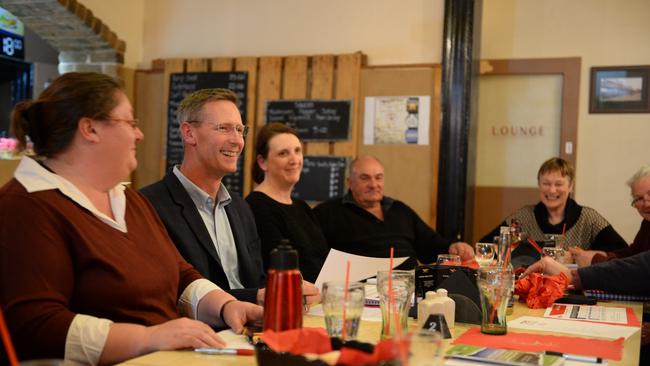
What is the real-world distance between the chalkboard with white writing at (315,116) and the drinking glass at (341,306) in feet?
13.8

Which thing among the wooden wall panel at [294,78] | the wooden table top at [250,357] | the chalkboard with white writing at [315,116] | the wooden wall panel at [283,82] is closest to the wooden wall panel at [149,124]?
the wooden wall panel at [283,82]

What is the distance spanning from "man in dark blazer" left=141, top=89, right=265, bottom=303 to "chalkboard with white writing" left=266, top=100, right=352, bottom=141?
2955mm

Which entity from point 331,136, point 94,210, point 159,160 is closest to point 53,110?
point 94,210

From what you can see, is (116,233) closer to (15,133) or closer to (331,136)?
(15,133)

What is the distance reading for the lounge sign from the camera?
681cm

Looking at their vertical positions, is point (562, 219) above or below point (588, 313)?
above

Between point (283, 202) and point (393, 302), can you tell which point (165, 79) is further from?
point (393, 302)

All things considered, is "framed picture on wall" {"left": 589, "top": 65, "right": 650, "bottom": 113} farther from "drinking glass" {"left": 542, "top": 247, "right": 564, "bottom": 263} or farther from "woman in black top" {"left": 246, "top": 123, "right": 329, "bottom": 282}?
"woman in black top" {"left": 246, "top": 123, "right": 329, "bottom": 282}

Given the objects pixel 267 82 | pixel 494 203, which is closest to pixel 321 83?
pixel 267 82

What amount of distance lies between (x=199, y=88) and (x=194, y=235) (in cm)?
392

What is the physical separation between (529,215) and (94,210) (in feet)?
10.5

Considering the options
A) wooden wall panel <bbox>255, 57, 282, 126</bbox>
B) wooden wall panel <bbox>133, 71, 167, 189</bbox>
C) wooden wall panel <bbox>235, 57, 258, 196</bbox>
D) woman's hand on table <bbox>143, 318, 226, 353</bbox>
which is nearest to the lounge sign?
wooden wall panel <bbox>133, 71, 167, 189</bbox>

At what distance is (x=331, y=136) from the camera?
589 cm

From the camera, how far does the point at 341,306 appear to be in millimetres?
1677
